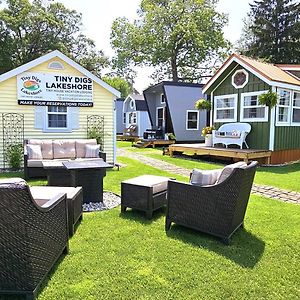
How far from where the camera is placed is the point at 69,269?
2811 millimetres

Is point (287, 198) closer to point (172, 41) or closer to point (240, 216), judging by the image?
point (240, 216)

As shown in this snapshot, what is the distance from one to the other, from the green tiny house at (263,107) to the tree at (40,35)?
661 inches

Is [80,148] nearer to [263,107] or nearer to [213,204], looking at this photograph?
[213,204]

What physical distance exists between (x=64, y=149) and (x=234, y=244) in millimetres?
5963

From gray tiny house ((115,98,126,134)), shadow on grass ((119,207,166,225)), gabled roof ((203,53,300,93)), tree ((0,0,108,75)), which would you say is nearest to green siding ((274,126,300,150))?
gabled roof ((203,53,300,93))

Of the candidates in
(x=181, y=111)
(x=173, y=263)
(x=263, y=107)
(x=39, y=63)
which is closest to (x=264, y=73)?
(x=263, y=107)

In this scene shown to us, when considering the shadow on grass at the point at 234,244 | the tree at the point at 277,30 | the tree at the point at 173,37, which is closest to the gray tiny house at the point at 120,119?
the tree at the point at 173,37

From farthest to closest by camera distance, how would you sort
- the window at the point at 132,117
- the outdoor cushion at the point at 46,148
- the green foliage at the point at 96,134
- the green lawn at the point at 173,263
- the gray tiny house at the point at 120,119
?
the gray tiny house at the point at 120,119
the window at the point at 132,117
the green foliage at the point at 96,134
the outdoor cushion at the point at 46,148
the green lawn at the point at 173,263

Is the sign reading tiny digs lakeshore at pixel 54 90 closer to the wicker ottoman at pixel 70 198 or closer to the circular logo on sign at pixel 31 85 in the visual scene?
the circular logo on sign at pixel 31 85

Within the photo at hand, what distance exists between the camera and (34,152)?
298 inches

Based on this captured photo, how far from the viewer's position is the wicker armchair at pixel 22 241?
6.85 ft

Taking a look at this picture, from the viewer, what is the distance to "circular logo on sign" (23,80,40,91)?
28.9 feet

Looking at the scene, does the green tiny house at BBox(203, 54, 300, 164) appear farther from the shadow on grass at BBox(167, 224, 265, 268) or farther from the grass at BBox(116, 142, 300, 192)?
the shadow on grass at BBox(167, 224, 265, 268)

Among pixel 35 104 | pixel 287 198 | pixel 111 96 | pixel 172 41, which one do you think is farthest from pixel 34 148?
pixel 172 41
